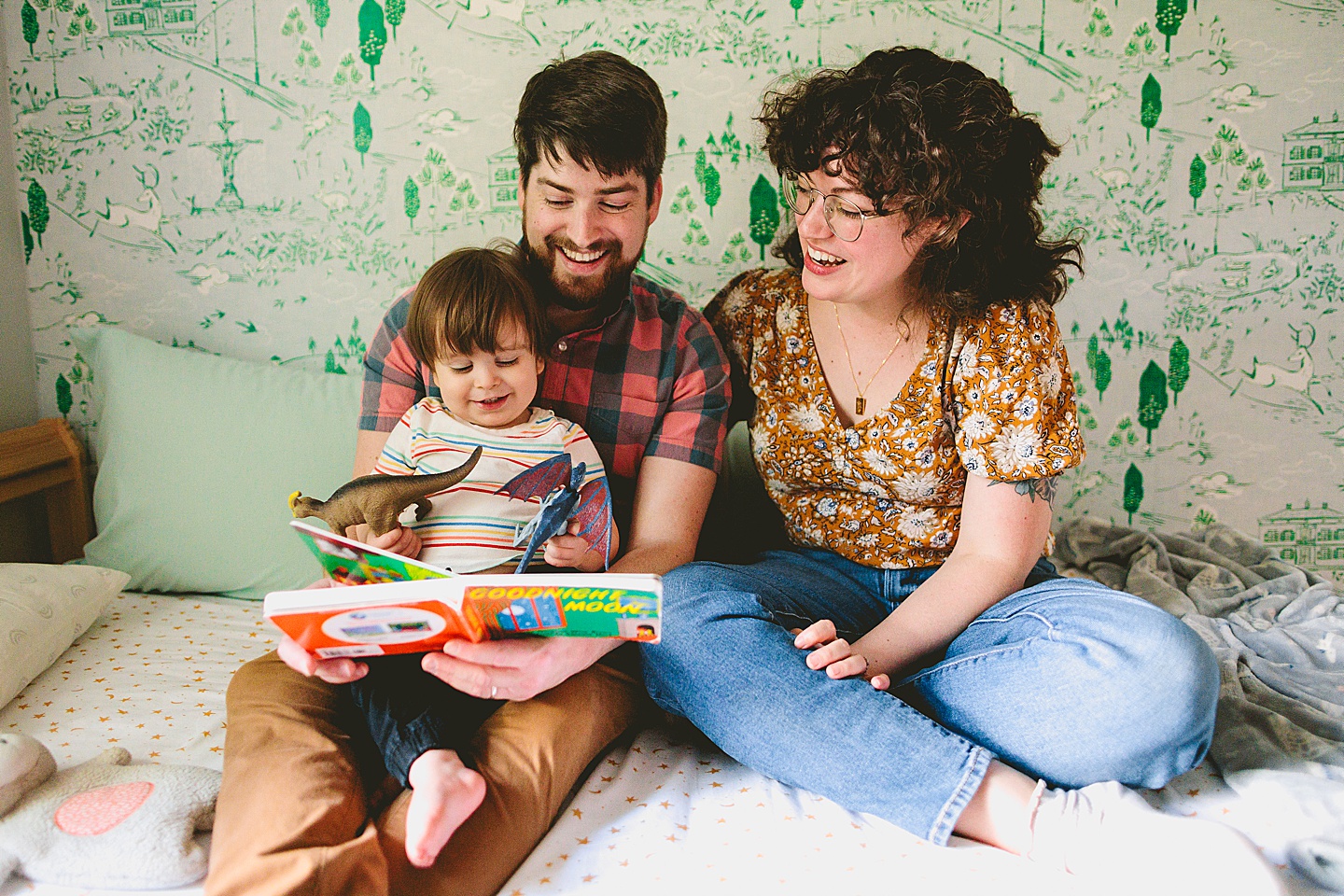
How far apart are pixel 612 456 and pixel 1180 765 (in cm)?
89

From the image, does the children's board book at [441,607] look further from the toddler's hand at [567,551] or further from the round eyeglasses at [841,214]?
the round eyeglasses at [841,214]

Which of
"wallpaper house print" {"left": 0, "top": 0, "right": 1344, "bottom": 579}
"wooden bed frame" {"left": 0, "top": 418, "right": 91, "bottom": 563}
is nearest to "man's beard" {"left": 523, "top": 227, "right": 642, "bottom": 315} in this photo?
"wallpaper house print" {"left": 0, "top": 0, "right": 1344, "bottom": 579}

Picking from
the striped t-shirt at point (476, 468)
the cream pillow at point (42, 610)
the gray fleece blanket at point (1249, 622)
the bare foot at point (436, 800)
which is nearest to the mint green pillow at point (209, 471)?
the cream pillow at point (42, 610)

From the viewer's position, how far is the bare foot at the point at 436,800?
88 centimetres

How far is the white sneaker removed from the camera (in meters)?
0.87

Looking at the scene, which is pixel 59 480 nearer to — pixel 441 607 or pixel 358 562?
pixel 358 562

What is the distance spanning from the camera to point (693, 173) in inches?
75.7

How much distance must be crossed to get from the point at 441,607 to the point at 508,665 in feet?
0.48

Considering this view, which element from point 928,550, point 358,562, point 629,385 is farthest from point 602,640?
point 928,550

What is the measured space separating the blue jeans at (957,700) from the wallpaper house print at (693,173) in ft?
3.30

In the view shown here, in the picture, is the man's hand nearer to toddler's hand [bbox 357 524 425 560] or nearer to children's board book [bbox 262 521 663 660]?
children's board book [bbox 262 521 663 660]

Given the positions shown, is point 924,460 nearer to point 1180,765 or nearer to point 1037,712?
point 1037,712

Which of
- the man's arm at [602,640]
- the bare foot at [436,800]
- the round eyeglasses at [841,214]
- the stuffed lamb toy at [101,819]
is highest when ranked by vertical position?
the round eyeglasses at [841,214]

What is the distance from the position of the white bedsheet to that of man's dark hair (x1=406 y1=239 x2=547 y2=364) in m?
0.59
